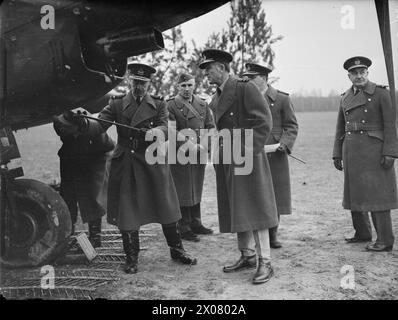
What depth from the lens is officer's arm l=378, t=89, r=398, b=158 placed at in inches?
193

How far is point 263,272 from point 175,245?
3.58ft

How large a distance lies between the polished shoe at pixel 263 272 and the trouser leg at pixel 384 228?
144 cm

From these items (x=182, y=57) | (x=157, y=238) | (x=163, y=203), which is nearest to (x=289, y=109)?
(x=163, y=203)

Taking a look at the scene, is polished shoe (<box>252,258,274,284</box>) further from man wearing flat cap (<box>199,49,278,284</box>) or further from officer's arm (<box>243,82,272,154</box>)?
officer's arm (<box>243,82,272,154</box>)

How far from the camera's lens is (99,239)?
218 inches

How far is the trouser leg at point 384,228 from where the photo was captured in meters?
4.91

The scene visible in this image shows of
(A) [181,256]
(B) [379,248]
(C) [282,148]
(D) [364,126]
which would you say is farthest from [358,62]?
(A) [181,256]

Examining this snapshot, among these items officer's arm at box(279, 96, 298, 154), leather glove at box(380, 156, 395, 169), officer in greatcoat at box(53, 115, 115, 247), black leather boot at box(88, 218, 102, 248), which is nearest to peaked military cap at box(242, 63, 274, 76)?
officer's arm at box(279, 96, 298, 154)

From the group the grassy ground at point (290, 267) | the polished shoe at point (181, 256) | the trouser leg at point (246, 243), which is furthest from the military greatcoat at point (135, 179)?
the trouser leg at point (246, 243)

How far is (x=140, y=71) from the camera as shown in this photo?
179 inches

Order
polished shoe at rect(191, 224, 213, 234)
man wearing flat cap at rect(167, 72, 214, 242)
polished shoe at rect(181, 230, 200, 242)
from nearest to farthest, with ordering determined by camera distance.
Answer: polished shoe at rect(181, 230, 200, 242)
man wearing flat cap at rect(167, 72, 214, 242)
polished shoe at rect(191, 224, 213, 234)

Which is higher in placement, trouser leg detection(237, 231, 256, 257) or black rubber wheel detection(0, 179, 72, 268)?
black rubber wheel detection(0, 179, 72, 268)

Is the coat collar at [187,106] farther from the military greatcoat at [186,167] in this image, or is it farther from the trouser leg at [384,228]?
the trouser leg at [384,228]

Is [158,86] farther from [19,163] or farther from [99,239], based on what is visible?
[19,163]
